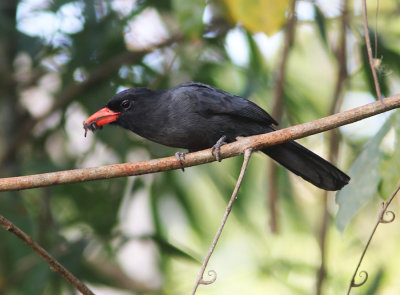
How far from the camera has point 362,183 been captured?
3.12 m

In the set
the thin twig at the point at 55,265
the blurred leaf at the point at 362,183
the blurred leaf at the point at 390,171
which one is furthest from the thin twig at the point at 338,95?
the thin twig at the point at 55,265

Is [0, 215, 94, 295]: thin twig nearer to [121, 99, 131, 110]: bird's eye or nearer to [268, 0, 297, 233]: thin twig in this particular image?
[121, 99, 131, 110]: bird's eye

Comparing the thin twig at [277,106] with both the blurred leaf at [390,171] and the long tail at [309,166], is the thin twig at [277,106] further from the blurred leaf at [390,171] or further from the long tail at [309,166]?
the blurred leaf at [390,171]

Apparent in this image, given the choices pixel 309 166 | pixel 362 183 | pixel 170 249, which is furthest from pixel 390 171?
pixel 170 249

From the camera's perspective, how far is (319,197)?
5.32 metres

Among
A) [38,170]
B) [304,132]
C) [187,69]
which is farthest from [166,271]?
[304,132]

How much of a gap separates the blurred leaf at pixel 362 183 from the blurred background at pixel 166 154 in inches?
40.7

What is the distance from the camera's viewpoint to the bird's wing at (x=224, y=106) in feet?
12.4

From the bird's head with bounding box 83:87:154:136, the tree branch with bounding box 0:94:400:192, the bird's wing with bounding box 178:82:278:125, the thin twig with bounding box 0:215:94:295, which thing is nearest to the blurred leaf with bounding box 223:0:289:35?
the bird's wing with bounding box 178:82:278:125

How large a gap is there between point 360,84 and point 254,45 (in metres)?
0.95

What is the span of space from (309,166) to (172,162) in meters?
1.13

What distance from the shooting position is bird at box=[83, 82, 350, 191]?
3.70 m

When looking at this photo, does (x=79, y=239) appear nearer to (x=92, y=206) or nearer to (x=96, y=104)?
(x=92, y=206)

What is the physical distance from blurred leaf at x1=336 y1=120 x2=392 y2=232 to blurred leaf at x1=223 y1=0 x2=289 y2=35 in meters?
0.87
